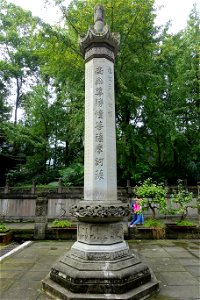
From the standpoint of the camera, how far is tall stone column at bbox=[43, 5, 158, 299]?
3.77 m

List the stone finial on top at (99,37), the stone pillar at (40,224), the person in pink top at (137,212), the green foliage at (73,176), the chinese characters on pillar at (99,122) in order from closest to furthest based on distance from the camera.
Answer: the chinese characters on pillar at (99,122) < the stone finial on top at (99,37) < the stone pillar at (40,224) < the person in pink top at (137,212) < the green foliage at (73,176)

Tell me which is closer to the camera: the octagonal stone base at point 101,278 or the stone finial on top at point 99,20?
the octagonal stone base at point 101,278

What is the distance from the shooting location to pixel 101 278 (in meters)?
3.78

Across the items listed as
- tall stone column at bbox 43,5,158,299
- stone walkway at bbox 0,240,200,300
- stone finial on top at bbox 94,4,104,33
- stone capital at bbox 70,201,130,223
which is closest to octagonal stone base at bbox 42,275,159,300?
tall stone column at bbox 43,5,158,299

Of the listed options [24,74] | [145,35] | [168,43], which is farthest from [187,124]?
[24,74]

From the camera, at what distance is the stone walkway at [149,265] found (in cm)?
399

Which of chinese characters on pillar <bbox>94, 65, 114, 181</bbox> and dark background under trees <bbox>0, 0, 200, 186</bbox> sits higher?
dark background under trees <bbox>0, 0, 200, 186</bbox>

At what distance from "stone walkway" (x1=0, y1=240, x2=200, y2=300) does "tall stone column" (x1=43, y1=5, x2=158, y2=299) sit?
0.38 meters

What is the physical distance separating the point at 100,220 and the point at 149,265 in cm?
220

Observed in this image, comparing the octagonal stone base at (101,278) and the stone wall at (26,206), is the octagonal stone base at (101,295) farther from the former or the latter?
the stone wall at (26,206)

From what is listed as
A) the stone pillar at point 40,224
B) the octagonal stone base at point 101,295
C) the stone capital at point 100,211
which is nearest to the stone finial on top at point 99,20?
the stone capital at point 100,211

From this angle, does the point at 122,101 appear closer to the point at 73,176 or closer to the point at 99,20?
the point at 73,176

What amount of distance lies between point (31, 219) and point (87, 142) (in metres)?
9.11

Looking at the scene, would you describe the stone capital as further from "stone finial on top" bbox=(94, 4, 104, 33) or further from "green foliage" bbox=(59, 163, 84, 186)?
"green foliage" bbox=(59, 163, 84, 186)
